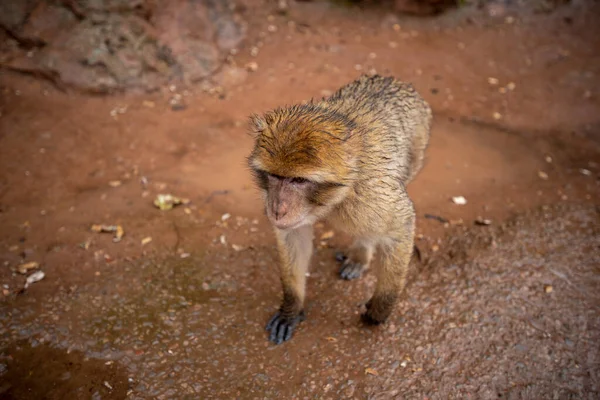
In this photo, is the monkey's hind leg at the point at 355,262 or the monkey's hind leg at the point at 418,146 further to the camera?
the monkey's hind leg at the point at 355,262

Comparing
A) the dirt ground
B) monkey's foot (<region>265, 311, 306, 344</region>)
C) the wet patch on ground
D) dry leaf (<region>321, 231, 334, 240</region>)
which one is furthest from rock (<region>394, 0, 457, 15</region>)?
the wet patch on ground

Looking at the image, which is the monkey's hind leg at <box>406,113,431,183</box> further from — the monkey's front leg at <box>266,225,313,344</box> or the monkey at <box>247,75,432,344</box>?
the monkey's front leg at <box>266,225,313,344</box>

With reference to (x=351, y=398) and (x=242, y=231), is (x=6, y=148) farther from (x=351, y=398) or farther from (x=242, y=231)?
(x=351, y=398)

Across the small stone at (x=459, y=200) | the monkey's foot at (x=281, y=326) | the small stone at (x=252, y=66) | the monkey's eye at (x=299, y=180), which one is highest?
the monkey's eye at (x=299, y=180)

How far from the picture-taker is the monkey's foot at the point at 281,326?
164 inches

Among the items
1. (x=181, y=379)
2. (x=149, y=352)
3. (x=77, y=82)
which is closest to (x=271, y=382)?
(x=181, y=379)

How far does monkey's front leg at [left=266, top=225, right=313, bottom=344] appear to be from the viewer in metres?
3.93

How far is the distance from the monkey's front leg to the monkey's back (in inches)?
31.7

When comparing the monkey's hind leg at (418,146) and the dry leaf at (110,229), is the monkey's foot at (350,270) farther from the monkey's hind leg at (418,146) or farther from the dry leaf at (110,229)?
the dry leaf at (110,229)

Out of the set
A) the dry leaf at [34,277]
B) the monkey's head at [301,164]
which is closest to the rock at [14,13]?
the dry leaf at [34,277]

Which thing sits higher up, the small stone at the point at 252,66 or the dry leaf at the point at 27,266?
the small stone at the point at 252,66

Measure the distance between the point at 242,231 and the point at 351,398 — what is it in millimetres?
2073

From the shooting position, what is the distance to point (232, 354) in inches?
158

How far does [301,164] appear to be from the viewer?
122 inches
